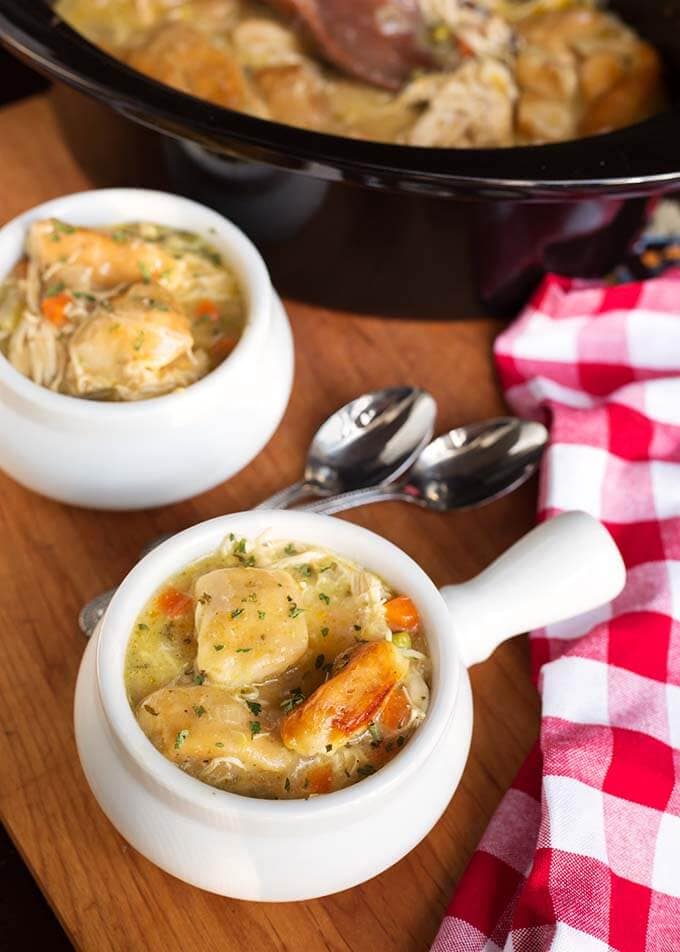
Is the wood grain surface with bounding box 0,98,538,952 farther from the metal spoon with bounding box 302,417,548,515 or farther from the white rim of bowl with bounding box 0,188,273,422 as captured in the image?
the white rim of bowl with bounding box 0,188,273,422

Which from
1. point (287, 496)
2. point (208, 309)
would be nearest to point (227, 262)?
point (208, 309)

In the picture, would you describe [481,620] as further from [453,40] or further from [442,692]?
[453,40]

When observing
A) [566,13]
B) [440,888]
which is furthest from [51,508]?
[566,13]

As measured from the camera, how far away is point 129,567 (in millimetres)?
1358

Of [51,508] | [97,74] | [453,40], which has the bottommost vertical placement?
[51,508]

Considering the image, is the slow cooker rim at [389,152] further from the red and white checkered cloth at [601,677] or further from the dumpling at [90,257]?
the red and white checkered cloth at [601,677]

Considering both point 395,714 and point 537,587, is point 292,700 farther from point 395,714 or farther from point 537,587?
point 537,587

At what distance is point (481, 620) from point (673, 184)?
Result: 58cm

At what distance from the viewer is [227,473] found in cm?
138

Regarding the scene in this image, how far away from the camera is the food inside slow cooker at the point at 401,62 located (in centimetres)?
172

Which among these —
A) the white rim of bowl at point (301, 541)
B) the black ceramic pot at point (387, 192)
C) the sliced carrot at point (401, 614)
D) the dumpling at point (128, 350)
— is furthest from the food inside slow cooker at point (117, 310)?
the sliced carrot at point (401, 614)

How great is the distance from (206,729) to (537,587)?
37 centimetres

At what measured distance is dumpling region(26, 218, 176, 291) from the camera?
1.33 m

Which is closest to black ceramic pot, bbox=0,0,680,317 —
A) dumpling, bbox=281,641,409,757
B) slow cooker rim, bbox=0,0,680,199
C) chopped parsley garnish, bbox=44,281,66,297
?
slow cooker rim, bbox=0,0,680,199
